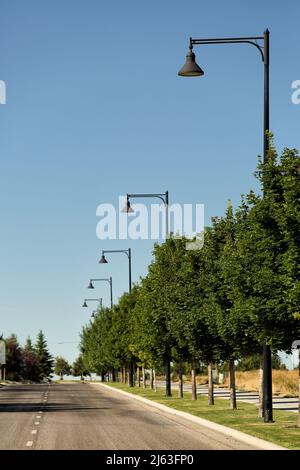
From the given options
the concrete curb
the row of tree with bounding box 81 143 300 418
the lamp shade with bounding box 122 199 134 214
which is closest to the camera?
the concrete curb

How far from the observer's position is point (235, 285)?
90.9 ft

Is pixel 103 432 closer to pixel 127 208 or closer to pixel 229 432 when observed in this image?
pixel 229 432

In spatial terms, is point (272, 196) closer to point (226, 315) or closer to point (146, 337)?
point (226, 315)

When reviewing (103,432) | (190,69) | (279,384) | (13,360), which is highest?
(190,69)

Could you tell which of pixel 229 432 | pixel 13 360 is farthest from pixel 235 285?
pixel 13 360

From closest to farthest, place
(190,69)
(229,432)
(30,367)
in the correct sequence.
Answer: (190,69) < (229,432) < (30,367)

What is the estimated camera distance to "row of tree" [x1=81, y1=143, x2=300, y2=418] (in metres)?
24.9

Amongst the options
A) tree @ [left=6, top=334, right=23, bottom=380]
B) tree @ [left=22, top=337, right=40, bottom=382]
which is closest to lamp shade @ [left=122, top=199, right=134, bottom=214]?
tree @ [left=6, top=334, right=23, bottom=380]

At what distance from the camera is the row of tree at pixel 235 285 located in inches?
981

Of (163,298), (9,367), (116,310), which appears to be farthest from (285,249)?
(9,367)

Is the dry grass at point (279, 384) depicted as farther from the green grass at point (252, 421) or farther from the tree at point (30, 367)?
the tree at point (30, 367)

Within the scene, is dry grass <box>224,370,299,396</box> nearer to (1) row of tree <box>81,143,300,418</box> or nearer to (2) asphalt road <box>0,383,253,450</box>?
(1) row of tree <box>81,143,300,418</box>

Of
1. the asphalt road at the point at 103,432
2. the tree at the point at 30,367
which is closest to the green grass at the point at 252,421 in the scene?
the asphalt road at the point at 103,432

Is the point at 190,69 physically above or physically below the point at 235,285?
above
